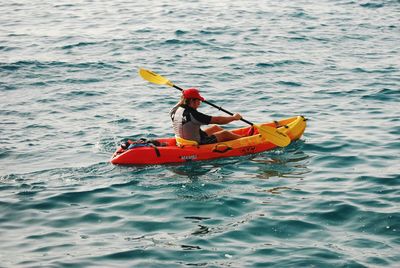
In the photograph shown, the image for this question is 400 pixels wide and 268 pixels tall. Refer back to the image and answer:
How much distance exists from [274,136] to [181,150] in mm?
1676

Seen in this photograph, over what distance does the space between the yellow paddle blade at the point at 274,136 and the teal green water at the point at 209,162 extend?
30 cm

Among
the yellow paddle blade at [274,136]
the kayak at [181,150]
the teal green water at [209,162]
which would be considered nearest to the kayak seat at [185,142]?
the kayak at [181,150]

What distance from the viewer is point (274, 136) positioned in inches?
496

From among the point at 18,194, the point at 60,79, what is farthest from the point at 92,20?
the point at 18,194

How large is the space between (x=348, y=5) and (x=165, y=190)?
19.1m

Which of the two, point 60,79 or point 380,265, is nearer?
point 380,265

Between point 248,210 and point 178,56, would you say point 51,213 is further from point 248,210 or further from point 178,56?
point 178,56

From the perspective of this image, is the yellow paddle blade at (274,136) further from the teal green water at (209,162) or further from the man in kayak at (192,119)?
the man in kayak at (192,119)

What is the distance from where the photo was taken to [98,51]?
21859mm

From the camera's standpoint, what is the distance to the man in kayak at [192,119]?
12.5 metres

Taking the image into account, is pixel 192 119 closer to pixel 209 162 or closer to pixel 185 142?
pixel 185 142

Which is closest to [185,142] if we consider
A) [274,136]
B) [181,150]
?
[181,150]

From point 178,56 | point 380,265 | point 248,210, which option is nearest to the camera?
point 380,265

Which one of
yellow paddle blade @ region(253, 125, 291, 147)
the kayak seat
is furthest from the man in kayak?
yellow paddle blade @ region(253, 125, 291, 147)
